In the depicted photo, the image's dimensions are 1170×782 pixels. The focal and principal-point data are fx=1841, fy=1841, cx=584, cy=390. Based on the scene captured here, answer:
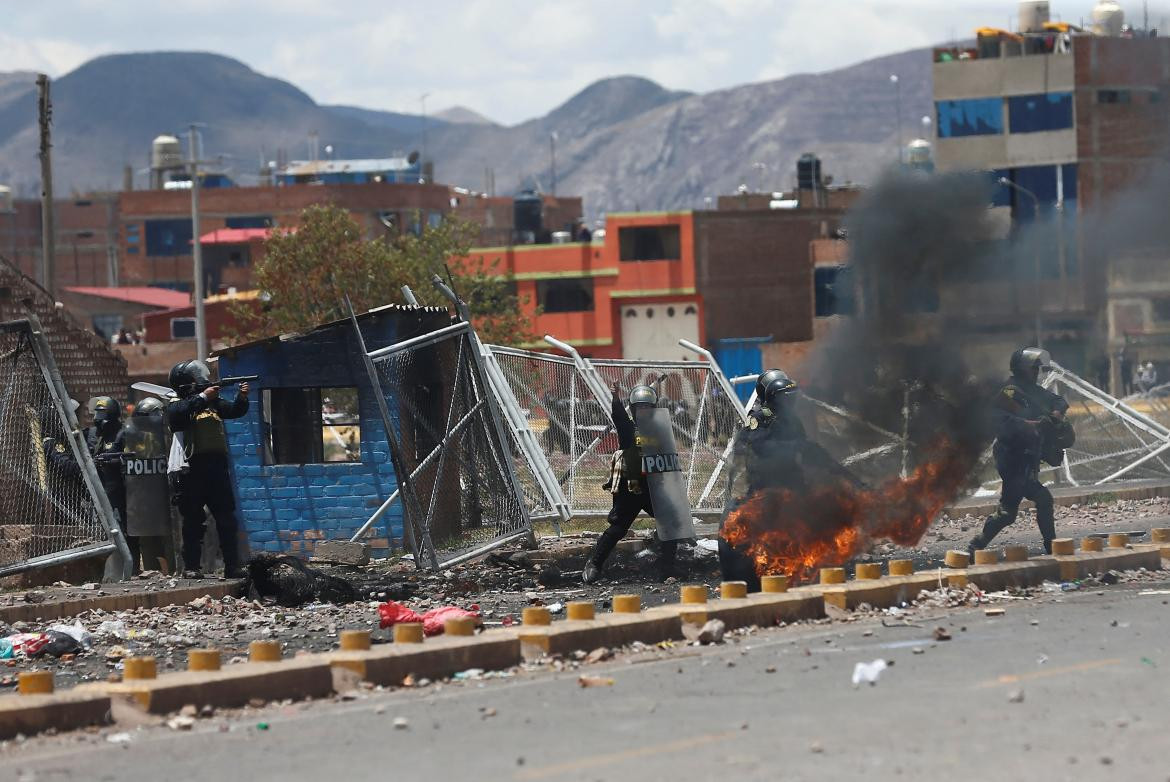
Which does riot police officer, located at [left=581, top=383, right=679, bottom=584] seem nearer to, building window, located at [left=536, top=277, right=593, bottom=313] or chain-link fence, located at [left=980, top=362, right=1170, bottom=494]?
chain-link fence, located at [left=980, top=362, right=1170, bottom=494]

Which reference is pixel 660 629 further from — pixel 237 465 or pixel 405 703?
pixel 237 465

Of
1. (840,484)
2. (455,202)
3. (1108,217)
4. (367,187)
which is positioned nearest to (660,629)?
(840,484)

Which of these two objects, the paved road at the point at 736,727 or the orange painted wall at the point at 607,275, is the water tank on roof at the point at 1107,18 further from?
the paved road at the point at 736,727

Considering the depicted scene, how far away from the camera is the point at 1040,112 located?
214 ft

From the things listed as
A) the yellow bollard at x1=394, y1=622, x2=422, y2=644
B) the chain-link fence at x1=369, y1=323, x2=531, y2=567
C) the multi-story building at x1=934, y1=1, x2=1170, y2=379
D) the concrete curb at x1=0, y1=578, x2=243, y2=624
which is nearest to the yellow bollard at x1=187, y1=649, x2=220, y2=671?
the yellow bollard at x1=394, y1=622, x2=422, y2=644

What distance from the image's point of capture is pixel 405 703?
9.09 m

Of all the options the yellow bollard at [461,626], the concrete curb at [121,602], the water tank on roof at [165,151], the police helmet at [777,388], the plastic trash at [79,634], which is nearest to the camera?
the yellow bollard at [461,626]

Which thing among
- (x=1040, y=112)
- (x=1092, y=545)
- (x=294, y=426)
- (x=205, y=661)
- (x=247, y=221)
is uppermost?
(x=1040, y=112)

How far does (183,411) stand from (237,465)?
262 centimetres

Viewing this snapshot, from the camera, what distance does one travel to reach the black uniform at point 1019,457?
15.4m

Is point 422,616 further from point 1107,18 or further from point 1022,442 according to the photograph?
point 1107,18

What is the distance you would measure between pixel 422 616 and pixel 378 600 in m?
2.12

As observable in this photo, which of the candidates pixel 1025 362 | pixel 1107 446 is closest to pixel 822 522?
pixel 1025 362

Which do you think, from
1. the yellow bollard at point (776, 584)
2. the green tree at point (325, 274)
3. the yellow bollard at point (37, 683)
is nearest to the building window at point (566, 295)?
the green tree at point (325, 274)
